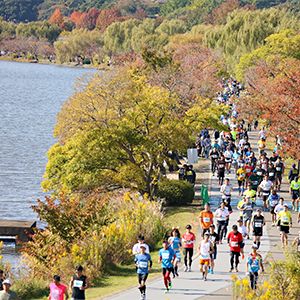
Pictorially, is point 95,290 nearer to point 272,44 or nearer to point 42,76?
point 272,44

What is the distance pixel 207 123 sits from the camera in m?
28.1

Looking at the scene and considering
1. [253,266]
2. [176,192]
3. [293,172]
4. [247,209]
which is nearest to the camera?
[253,266]

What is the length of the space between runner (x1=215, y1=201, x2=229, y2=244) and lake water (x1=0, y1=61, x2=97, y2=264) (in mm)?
9561

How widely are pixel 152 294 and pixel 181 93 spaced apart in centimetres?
2468

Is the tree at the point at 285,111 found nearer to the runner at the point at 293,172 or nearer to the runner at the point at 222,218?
the runner at the point at 293,172

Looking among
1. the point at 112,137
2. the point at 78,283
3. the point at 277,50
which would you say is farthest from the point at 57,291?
the point at 277,50

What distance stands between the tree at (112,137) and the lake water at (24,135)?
275 cm

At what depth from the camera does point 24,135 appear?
52969 millimetres

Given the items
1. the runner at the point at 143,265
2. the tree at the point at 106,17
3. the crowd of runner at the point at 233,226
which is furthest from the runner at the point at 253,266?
the tree at the point at 106,17

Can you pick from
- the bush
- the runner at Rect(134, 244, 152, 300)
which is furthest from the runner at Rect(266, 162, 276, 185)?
the runner at Rect(134, 244, 152, 300)

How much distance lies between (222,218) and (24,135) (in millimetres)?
39619

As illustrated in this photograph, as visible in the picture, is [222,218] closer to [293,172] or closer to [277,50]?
[293,172]

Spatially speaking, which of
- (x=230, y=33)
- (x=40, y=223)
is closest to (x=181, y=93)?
(x=40, y=223)

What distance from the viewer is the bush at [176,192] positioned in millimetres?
25000
